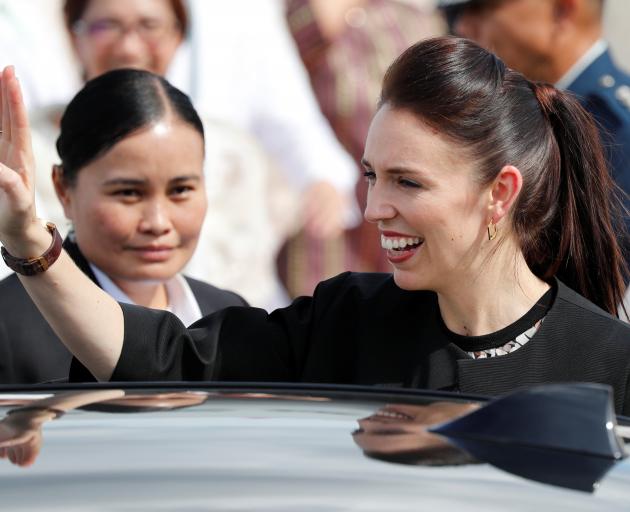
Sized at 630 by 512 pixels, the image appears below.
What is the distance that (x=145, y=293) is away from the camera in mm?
Answer: 3547

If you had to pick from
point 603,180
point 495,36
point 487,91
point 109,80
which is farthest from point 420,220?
point 495,36

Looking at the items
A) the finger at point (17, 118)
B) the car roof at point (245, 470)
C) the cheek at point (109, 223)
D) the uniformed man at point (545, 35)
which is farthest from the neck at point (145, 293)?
the car roof at point (245, 470)

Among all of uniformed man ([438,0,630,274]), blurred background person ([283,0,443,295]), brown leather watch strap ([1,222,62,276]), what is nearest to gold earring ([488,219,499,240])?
brown leather watch strap ([1,222,62,276])

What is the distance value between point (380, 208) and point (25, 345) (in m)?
1.08

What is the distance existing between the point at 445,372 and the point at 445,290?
0.58 feet

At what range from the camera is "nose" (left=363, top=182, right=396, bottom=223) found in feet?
8.14

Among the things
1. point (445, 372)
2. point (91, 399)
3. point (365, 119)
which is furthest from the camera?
point (365, 119)

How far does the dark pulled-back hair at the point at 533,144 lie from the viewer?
256cm

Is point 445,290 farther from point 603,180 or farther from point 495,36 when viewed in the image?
point 495,36

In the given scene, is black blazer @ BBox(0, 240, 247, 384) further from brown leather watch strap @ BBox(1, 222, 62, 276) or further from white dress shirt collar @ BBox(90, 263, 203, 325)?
brown leather watch strap @ BBox(1, 222, 62, 276)

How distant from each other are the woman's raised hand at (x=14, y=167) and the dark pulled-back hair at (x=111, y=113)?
2.88 ft

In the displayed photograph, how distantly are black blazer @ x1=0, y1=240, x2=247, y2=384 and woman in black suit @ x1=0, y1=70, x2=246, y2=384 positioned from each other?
0.11 metres

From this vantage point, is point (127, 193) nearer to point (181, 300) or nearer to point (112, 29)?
point (181, 300)

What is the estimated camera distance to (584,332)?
2.46 m
